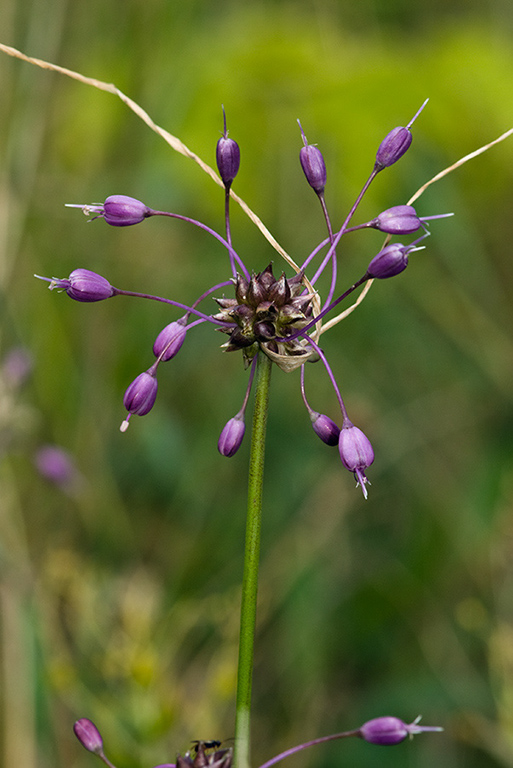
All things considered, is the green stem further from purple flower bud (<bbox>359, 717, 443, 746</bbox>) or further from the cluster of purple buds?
purple flower bud (<bbox>359, 717, 443, 746</bbox>)

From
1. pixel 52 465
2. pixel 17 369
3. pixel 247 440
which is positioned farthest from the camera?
pixel 247 440

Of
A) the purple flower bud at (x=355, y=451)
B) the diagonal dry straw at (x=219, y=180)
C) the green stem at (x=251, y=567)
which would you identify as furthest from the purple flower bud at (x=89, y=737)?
the diagonal dry straw at (x=219, y=180)

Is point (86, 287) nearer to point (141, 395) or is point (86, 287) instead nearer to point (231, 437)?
point (141, 395)

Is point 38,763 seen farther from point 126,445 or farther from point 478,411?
point 478,411

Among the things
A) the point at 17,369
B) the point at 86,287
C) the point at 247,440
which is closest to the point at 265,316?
the point at 86,287

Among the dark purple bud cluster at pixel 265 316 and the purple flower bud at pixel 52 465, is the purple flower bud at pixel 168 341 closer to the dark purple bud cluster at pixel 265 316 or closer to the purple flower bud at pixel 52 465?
the dark purple bud cluster at pixel 265 316
